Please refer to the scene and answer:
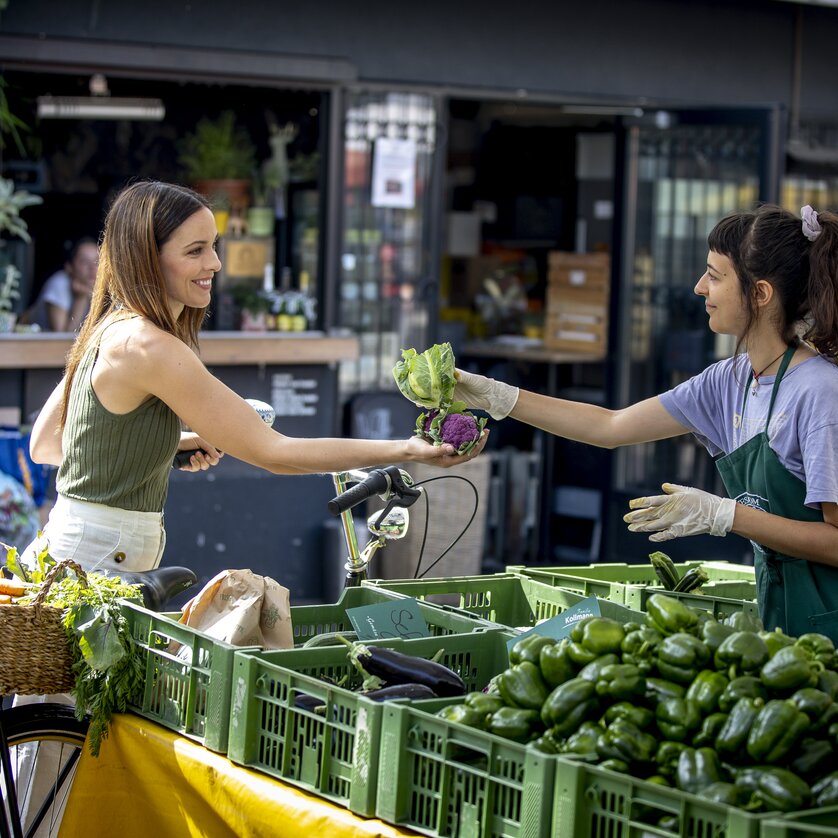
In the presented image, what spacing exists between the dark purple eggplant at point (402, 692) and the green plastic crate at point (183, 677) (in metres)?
0.32

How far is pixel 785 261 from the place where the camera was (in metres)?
3.32

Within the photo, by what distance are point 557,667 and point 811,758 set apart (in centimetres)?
51

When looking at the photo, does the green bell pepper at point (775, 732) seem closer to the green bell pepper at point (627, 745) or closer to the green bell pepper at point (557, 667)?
the green bell pepper at point (627, 745)

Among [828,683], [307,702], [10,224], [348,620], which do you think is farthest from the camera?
[10,224]

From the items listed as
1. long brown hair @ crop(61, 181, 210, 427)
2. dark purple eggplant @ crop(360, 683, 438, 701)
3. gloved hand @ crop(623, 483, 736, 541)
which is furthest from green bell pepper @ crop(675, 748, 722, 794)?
long brown hair @ crop(61, 181, 210, 427)

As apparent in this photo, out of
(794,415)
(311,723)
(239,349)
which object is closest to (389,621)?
(311,723)

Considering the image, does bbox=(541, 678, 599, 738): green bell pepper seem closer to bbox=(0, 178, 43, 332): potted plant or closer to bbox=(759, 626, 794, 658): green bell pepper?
bbox=(759, 626, 794, 658): green bell pepper

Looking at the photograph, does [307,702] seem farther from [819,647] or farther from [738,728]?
[819,647]

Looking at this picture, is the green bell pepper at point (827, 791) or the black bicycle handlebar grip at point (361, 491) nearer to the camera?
the green bell pepper at point (827, 791)

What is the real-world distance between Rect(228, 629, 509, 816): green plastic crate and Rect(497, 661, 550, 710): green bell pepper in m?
0.24

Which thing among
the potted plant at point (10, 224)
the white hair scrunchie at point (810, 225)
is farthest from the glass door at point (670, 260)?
the white hair scrunchie at point (810, 225)

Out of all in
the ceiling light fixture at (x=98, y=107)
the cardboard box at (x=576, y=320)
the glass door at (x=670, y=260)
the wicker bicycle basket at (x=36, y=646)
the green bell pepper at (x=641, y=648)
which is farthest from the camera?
the cardboard box at (x=576, y=320)

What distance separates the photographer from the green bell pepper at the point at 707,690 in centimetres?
240

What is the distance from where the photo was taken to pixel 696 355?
8781 mm
